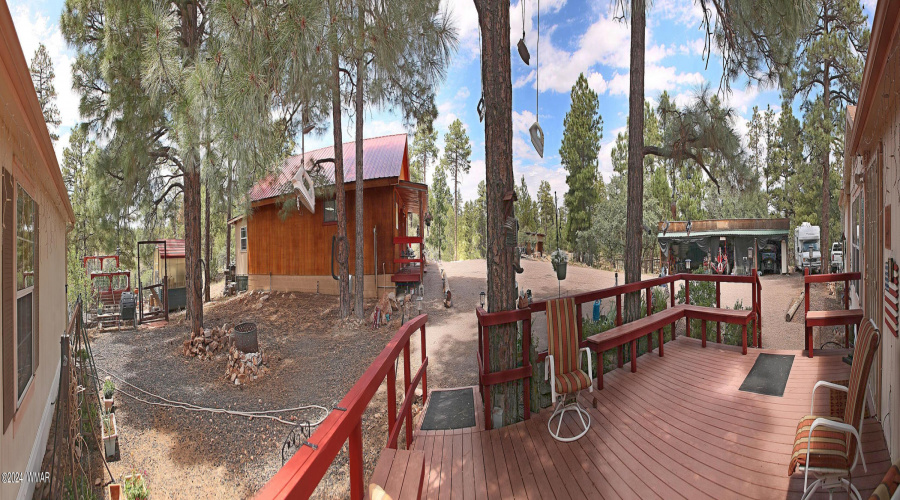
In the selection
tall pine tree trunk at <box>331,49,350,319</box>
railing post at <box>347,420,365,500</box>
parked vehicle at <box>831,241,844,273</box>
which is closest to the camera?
railing post at <box>347,420,365,500</box>

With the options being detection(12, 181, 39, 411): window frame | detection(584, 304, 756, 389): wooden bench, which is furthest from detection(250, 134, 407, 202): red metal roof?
detection(584, 304, 756, 389): wooden bench

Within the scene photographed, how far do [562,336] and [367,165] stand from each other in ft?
35.9

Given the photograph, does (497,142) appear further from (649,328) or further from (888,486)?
(888,486)

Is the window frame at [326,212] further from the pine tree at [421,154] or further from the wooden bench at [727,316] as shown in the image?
the pine tree at [421,154]

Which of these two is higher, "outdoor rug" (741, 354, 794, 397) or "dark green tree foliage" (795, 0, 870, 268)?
"dark green tree foliage" (795, 0, 870, 268)

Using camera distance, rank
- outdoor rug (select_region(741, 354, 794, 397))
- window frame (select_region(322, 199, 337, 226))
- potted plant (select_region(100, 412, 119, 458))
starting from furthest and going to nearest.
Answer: window frame (select_region(322, 199, 337, 226)) < potted plant (select_region(100, 412, 119, 458)) < outdoor rug (select_region(741, 354, 794, 397))

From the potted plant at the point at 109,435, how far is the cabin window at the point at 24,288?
1.65m

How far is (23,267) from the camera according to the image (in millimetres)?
3170

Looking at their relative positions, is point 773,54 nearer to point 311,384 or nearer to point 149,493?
point 311,384

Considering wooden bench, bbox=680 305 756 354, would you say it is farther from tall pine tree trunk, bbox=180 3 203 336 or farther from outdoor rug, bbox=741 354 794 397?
tall pine tree trunk, bbox=180 3 203 336

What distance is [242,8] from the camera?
4.47 meters

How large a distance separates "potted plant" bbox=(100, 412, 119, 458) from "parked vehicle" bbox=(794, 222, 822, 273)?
913 inches

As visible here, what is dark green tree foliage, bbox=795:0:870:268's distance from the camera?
41.1 feet

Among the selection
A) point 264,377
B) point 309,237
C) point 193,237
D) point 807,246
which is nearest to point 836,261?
point 807,246
